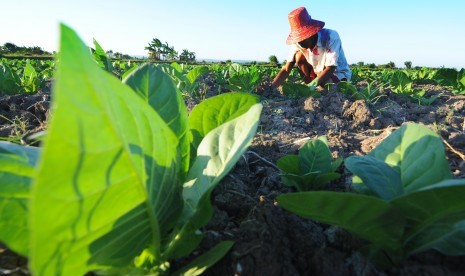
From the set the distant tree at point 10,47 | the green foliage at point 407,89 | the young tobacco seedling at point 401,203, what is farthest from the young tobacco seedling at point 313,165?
the distant tree at point 10,47

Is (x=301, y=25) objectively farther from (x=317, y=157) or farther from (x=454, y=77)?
(x=317, y=157)

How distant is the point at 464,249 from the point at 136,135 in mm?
756

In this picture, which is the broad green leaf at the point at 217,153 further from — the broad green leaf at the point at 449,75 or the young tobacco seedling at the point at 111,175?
the broad green leaf at the point at 449,75

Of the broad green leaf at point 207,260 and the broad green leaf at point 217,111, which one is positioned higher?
the broad green leaf at point 217,111

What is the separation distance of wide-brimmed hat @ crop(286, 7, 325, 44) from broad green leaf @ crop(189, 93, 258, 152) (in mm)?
4627

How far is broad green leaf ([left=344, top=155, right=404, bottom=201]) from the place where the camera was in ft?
2.77

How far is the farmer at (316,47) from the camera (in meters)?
5.31

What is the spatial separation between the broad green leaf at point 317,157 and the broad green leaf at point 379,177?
10.8 inches

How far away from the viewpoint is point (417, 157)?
0.88 metres

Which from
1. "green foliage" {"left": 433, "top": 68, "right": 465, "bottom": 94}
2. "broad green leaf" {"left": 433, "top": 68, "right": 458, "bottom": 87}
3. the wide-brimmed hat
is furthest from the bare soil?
"broad green leaf" {"left": 433, "top": 68, "right": 458, "bottom": 87}

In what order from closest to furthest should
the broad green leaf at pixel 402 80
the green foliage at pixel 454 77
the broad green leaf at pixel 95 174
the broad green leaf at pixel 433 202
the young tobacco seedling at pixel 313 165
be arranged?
the broad green leaf at pixel 95 174, the broad green leaf at pixel 433 202, the young tobacco seedling at pixel 313 165, the broad green leaf at pixel 402 80, the green foliage at pixel 454 77

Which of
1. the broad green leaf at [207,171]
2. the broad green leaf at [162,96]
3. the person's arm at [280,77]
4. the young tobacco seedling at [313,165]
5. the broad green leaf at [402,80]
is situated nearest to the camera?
the broad green leaf at [207,171]

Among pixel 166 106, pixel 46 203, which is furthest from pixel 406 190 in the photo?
pixel 46 203

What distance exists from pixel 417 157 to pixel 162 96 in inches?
26.3
